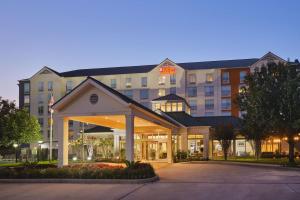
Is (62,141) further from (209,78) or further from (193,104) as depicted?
(209,78)

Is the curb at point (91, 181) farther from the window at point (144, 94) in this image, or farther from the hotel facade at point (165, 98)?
the window at point (144, 94)

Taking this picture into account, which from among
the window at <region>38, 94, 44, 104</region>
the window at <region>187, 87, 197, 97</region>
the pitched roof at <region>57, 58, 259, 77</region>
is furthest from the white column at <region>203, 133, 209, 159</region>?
the window at <region>38, 94, 44, 104</region>

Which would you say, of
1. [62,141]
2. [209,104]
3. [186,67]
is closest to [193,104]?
[209,104]

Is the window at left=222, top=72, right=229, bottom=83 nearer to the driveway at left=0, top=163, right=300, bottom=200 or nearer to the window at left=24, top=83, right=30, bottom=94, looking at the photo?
the window at left=24, top=83, right=30, bottom=94

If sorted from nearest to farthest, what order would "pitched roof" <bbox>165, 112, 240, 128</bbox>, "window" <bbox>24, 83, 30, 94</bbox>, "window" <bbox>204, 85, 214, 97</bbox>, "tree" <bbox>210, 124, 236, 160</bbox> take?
"tree" <bbox>210, 124, 236, 160</bbox> → "pitched roof" <bbox>165, 112, 240, 128</bbox> → "window" <bbox>204, 85, 214, 97</bbox> → "window" <bbox>24, 83, 30, 94</bbox>

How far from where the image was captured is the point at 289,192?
60.1 ft

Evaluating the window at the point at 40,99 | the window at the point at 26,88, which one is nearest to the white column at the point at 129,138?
the window at the point at 40,99

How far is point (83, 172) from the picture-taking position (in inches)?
930

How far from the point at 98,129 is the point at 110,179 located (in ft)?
128

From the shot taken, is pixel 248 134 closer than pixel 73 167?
No

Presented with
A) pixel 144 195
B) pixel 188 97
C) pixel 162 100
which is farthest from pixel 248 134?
pixel 188 97

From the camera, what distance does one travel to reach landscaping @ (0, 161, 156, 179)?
2322 cm

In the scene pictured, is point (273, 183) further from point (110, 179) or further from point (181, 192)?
point (110, 179)

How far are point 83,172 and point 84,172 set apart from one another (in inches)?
2.1
